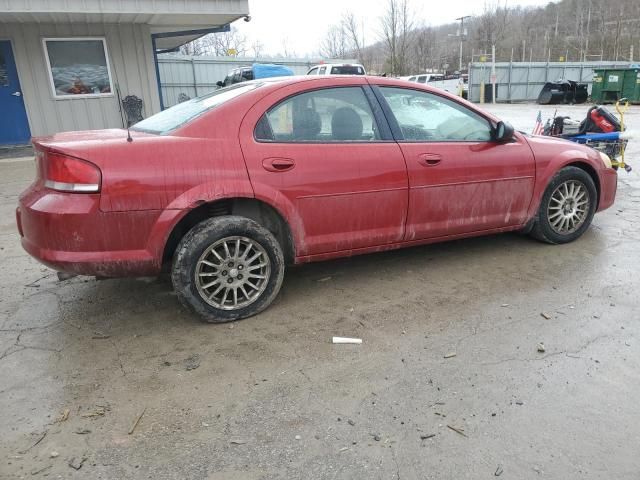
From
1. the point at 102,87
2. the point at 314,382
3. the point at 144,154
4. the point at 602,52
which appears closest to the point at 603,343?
the point at 314,382

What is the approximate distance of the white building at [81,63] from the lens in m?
10.1

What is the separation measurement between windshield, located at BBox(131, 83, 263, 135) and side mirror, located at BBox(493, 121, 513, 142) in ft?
6.54

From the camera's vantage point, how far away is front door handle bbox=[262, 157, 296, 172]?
327 centimetres

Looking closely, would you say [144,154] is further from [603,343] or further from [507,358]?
[603,343]

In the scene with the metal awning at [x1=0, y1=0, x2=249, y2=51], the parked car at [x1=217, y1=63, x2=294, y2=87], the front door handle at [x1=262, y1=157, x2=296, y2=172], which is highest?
the metal awning at [x1=0, y1=0, x2=249, y2=51]

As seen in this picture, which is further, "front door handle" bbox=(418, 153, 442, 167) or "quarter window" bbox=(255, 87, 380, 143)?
"front door handle" bbox=(418, 153, 442, 167)

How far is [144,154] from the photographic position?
3004 mm

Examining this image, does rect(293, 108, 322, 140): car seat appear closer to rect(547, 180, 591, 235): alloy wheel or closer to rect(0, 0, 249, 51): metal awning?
rect(547, 180, 591, 235): alloy wheel

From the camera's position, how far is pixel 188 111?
3600 mm

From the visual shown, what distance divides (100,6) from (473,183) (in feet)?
27.7

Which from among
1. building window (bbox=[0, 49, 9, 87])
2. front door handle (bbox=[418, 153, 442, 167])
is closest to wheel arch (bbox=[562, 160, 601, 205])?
front door handle (bbox=[418, 153, 442, 167])

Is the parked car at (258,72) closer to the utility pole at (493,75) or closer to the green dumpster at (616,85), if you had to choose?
the utility pole at (493,75)

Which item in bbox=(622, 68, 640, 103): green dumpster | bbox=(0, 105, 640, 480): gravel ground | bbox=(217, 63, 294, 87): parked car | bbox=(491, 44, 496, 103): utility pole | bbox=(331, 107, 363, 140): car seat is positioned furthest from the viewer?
bbox=(491, 44, 496, 103): utility pole

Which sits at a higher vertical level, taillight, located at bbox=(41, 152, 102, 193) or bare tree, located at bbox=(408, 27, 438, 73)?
bare tree, located at bbox=(408, 27, 438, 73)
